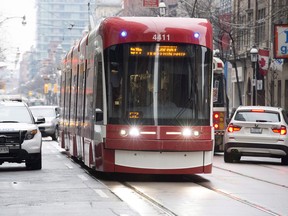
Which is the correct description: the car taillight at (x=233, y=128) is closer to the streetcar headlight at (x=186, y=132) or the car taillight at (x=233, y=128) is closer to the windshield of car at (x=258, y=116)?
the windshield of car at (x=258, y=116)

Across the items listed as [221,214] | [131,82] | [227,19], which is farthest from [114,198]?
[227,19]

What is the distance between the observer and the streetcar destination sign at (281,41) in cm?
3357

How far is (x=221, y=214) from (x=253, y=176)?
28.3 feet

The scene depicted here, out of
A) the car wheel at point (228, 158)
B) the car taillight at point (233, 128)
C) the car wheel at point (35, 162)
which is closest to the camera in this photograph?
the car wheel at point (35, 162)

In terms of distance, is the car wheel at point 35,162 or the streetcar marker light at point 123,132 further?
the car wheel at point 35,162

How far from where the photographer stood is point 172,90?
62.2ft

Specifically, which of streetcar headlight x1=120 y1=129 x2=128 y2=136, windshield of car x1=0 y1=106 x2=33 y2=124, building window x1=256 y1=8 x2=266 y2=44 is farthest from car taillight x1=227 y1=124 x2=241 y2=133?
building window x1=256 y1=8 x2=266 y2=44

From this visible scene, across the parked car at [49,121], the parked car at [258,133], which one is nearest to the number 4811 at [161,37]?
the parked car at [258,133]

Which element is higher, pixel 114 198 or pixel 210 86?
pixel 210 86

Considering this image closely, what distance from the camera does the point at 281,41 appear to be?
33.9 metres

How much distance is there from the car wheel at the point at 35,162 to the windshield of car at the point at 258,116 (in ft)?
22.5

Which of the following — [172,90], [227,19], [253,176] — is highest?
[227,19]

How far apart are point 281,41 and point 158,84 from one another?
51.9 feet

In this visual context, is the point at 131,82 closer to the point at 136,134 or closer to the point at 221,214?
the point at 136,134
